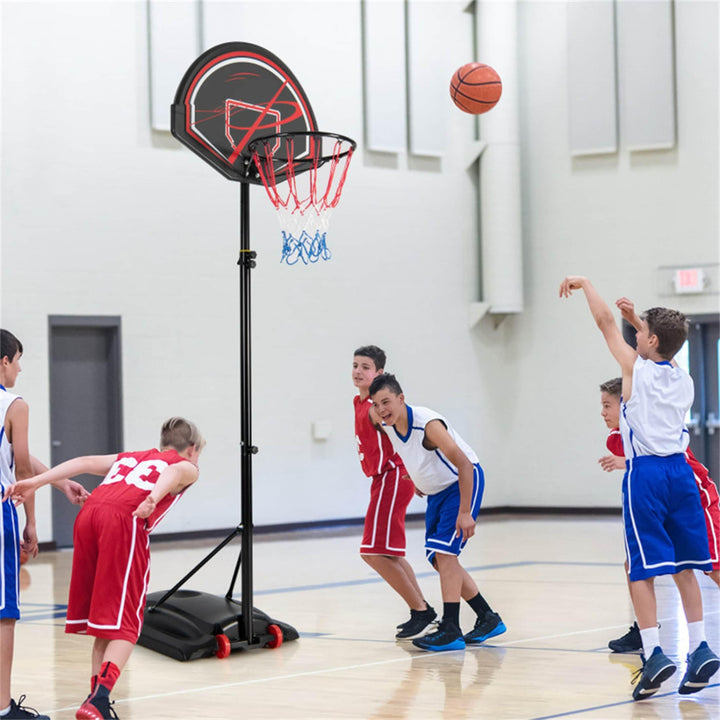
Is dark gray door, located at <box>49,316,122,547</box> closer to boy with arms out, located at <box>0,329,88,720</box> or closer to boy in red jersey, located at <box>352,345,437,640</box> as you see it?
boy in red jersey, located at <box>352,345,437,640</box>

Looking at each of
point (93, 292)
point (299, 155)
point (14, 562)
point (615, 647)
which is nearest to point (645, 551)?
point (615, 647)

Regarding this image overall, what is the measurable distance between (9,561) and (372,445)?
2810mm

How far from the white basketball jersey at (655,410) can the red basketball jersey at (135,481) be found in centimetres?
201

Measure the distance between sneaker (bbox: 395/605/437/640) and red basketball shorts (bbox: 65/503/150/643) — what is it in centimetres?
234

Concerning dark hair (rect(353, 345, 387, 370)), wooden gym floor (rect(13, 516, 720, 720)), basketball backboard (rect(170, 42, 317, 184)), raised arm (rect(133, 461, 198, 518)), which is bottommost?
wooden gym floor (rect(13, 516, 720, 720))

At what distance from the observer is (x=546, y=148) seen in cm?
1591

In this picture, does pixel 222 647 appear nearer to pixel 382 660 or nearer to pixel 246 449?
pixel 382 660

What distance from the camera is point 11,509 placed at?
16.6 ft

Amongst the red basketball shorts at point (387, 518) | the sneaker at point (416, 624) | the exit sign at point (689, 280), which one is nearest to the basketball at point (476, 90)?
the red basketball shorts at point (387, 518)

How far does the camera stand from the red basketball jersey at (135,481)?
5.30 meters

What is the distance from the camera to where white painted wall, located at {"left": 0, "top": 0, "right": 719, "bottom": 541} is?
498 inches

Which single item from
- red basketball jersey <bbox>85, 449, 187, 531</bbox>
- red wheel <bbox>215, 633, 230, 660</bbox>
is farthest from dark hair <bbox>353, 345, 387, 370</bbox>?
red basketball jersey <bbox>85, 449, 187, 531</bbox>

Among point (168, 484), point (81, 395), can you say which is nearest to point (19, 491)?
point (168, 484)

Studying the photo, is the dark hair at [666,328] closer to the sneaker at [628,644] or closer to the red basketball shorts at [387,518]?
the sneaker at [628,644]
